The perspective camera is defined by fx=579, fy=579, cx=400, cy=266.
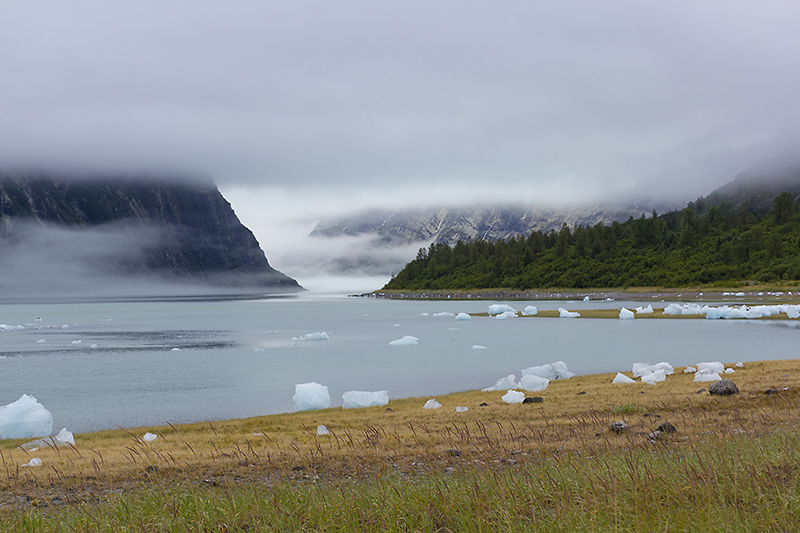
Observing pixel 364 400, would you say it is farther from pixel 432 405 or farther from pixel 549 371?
pixel 549 371

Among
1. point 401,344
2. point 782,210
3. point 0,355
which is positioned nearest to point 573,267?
point 782,210

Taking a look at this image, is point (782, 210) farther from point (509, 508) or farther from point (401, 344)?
point (509, 508)

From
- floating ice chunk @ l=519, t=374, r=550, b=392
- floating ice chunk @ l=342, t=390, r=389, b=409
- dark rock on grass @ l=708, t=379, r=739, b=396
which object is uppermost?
dark rock on grass @ l=708, t=379, r=739, b=396

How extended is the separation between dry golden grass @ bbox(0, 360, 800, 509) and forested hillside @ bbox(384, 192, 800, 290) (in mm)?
122304

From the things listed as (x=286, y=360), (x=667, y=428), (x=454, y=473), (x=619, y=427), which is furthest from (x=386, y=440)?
(x=286, y=360)

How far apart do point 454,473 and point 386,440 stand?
4.43 m

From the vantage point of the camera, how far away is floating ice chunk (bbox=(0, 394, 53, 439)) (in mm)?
18188

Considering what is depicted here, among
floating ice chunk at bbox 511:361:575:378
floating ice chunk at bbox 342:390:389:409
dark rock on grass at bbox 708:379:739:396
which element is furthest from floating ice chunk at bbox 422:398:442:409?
dark rock on grass at bbox 708:379:739:396

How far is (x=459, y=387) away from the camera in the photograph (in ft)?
88.0

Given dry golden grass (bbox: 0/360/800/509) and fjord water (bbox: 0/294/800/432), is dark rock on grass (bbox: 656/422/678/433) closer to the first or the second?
dry golden grass (bbox: 0/360/800/509)

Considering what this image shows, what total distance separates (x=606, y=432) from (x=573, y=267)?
16894cm

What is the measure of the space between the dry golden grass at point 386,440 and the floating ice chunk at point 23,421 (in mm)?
638

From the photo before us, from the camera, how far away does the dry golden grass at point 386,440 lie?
10.8 meters

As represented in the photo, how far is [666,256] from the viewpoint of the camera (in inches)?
6196
